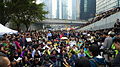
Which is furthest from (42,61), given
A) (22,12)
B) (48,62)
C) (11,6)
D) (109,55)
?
(22,12)

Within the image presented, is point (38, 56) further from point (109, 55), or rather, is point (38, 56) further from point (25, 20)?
point (25, 20)

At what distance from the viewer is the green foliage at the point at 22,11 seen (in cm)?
4531

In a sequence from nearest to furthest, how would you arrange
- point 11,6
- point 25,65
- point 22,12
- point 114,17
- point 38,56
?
point 25,65 → point 38,56 → point 114,17 → point 11,6 → point 22,12

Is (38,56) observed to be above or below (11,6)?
below

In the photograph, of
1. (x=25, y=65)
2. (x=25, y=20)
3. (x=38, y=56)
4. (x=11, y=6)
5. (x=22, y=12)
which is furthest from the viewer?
(x=25, y=20)

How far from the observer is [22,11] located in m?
49.7

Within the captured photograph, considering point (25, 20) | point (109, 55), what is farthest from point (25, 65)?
point (25, 20)

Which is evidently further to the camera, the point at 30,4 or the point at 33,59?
the point at 30,4

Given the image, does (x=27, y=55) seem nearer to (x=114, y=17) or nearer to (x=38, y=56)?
(x=38, y=56)

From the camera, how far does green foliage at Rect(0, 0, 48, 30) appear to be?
4531cm

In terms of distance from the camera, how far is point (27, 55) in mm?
11766

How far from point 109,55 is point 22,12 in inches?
1805

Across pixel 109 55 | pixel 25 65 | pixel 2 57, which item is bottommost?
pixel 25 65

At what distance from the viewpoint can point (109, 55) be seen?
6.10m
